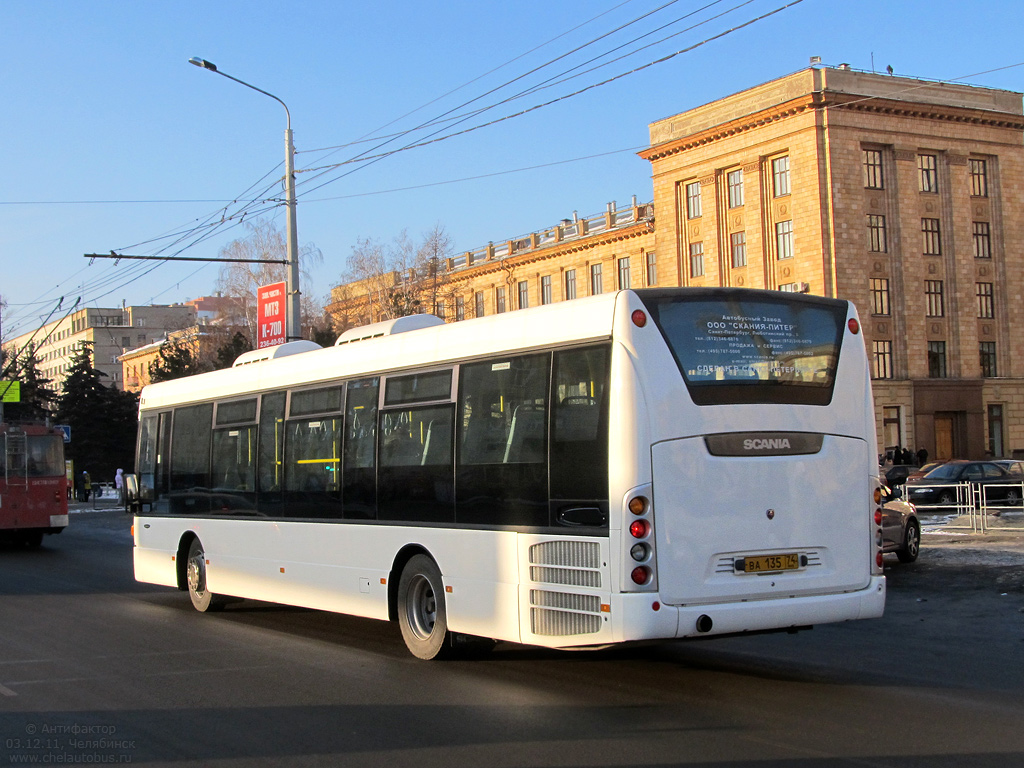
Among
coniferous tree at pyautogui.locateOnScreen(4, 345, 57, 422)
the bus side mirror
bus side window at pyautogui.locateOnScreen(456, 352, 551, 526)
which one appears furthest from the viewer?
coniferous tree at pyautogui.locateOnScreen(4, 345, 57, 422)

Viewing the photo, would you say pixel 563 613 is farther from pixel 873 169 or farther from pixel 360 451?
pixel 873 169

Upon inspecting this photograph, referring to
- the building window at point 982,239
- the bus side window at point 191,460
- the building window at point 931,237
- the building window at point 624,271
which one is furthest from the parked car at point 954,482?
the building window at point 624,271

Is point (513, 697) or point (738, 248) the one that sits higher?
point (738, 248)

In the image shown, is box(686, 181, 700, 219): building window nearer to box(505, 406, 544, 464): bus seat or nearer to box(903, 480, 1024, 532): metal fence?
box(903, 480, 1024, 532): metal fence

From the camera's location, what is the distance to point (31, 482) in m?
27.5

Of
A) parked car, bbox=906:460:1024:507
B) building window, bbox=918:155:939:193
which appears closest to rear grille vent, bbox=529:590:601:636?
parked car, bbox=906:460:1024:507

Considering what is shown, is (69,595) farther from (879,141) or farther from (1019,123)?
(1019,123)

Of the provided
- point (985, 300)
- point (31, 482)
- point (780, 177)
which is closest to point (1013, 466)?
point (780, 177)

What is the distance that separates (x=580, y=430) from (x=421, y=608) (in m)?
2.84

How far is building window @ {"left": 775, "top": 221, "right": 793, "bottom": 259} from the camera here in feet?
192

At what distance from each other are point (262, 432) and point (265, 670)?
12.2 feet

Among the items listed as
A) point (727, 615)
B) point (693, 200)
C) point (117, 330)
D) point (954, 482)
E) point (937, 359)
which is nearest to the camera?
Answer: point (727, 615)

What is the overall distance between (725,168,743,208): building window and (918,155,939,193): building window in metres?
9.14

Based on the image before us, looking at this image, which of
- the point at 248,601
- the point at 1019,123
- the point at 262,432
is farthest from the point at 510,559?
the point at 1019,123
